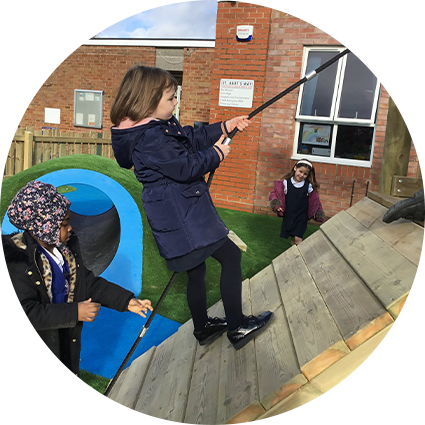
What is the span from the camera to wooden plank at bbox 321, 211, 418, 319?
1.73 m

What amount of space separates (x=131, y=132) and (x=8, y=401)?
4.78 ft

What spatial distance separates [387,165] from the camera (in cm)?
353

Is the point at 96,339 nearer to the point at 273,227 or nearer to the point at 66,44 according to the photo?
the point at 273,227

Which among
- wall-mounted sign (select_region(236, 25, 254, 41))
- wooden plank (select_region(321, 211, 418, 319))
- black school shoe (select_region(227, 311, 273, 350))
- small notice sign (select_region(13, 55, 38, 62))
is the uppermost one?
small notice sign (select_region(13, 55, 38, 62))

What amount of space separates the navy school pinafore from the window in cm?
286

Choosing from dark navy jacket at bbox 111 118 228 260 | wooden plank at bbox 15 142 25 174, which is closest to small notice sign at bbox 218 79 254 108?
wooden plank at bbox 15 142 25 174

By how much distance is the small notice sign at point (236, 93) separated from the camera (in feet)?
28.3

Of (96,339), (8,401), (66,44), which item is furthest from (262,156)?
(66,44)

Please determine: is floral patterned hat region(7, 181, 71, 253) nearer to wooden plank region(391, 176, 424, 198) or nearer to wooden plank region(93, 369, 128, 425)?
wooden plank region(93, 369, 128, 425)

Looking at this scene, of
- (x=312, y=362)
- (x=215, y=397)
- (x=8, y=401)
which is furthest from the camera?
(x=215, y=397)

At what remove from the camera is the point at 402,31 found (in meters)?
3.15

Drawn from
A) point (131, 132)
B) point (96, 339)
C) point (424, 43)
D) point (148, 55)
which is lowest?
point (96, 339)

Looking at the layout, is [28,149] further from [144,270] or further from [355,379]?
[355,379]

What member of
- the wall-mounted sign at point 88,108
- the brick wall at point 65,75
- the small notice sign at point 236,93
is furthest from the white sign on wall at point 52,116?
the small notice sign at point 236,93
